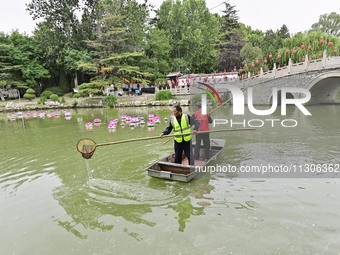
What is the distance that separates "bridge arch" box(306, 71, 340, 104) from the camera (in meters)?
20.9

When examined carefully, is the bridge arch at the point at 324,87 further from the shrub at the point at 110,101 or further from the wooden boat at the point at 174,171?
the wooden boat at the point at 174,171

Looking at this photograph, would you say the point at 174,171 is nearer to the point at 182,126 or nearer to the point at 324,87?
the point at 182,126

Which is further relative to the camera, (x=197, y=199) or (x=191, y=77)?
(x=191, y=77)

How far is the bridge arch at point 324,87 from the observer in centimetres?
2089

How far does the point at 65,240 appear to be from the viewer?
424 centimetres

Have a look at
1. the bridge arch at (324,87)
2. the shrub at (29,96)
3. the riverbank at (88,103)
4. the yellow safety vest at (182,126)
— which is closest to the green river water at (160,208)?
the yellow safety vest at (182,126)

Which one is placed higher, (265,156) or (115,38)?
(115,38)

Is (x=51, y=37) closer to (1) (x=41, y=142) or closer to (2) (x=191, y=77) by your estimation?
(2) (x=191, y=77)

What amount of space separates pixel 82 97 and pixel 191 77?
13.0 m

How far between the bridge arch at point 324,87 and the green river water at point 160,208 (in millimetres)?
14611

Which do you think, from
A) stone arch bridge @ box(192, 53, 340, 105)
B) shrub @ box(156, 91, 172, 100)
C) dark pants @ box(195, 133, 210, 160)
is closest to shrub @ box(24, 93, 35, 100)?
shrub @ box(156, 91, 172, 100)

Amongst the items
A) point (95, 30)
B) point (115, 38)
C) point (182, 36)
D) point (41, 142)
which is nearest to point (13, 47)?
point (95, 30)

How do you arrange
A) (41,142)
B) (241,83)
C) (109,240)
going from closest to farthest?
(109,240) < (41,142) < (241,83)

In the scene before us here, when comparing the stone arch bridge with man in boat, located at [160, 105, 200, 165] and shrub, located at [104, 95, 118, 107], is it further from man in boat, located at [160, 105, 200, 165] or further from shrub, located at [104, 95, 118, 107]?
man in boat, located at [160, 105, 200, 165]
